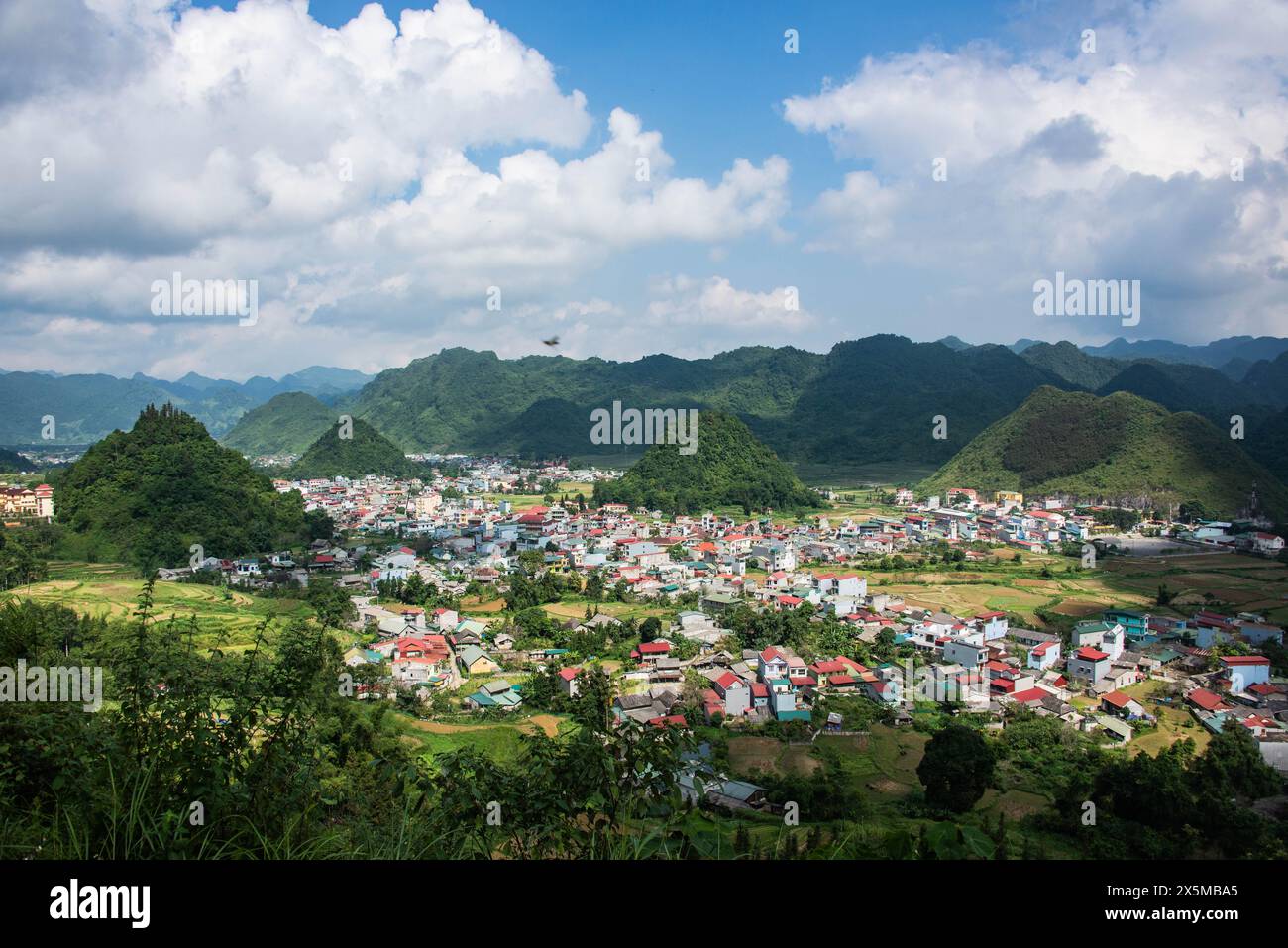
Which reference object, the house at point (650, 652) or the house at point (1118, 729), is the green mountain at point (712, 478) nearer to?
the house at point (650, 652)

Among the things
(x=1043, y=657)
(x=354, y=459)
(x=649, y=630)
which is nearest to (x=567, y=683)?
(x=649, y=630)

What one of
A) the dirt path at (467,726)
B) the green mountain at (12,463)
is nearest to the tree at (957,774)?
the dirt path at (467,726)

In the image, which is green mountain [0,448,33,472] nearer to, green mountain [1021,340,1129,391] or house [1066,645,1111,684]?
house [1066,645,1111,684]

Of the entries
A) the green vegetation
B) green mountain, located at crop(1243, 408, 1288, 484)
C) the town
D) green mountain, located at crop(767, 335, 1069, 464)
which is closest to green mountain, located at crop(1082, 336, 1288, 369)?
green mountain, located at crop(767, 335, 1069, 464)

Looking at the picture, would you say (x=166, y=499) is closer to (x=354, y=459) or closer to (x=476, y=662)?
(x=476, y=662)
